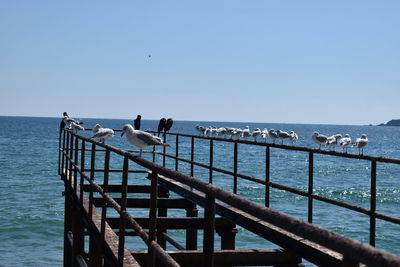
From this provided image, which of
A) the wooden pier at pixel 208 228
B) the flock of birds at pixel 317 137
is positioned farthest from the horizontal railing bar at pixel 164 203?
the flock of birds at pixel 317 137

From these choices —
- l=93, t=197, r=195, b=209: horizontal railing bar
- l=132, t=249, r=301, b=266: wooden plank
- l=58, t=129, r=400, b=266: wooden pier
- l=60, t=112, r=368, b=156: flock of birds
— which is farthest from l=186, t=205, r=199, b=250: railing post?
l=132, t=249, r=301, b=266: wooden plank

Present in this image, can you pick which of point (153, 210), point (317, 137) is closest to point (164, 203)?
point (153, 210)

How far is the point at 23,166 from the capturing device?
53.0 m

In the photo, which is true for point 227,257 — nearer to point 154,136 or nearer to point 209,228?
point 209,228

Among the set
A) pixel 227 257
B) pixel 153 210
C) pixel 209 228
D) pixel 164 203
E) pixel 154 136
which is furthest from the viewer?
pixel 164 203

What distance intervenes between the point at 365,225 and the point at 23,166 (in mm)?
35895

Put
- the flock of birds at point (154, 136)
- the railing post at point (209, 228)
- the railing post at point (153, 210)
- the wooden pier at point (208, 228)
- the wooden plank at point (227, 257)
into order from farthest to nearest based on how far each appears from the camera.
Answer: the flock of birds at point (154, 136)
the wooden plank at point (227, 257)
the railing post at point (153, 210)
the railing post at point (209, 228)
the wooden pier at point (208, 228)

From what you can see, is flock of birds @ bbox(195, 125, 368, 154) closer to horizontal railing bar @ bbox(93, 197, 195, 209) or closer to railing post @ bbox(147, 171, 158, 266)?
horizontal railing bar @ bbox(93, 197, 195, 209)

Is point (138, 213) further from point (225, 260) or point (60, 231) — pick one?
point (225, 260)

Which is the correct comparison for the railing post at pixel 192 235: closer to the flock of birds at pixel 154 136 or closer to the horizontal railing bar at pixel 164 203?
the horizontal railing bar at pixel 164 203

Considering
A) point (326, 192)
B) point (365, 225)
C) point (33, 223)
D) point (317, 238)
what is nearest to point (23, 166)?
point (326, 192)

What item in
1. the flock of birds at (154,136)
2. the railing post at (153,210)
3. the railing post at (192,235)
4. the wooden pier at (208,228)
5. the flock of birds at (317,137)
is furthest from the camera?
the flock of birds at (317,137)

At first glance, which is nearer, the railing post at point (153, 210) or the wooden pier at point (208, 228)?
the wooden pier at point (208, 228)

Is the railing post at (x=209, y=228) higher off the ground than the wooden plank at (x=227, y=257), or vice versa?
the railing post at (x=209, y=228)
